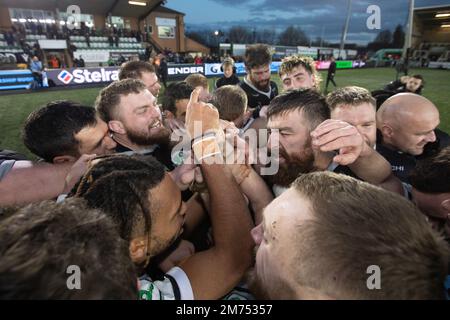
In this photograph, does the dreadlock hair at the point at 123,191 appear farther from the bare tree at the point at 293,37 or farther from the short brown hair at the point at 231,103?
the bare tree at the point at 293,37

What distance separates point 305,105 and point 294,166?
476 mm

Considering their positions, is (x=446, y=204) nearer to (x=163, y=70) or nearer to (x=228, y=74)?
(x=228, y=74)

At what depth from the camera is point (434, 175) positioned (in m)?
1.66

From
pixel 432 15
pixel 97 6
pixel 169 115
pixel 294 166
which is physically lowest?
pixel 294 166

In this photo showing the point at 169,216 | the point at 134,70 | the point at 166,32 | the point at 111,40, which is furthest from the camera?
the point at 166,32

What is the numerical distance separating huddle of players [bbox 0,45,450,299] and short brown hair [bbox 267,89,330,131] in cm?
1

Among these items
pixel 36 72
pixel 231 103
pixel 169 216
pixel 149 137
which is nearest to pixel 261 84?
Result: pixel 231 103

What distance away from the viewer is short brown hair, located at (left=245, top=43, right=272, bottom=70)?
4816 millimetres

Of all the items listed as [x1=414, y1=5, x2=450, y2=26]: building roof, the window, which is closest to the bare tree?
[x1=414, y1=5, x2=450, y2=26]: building roof

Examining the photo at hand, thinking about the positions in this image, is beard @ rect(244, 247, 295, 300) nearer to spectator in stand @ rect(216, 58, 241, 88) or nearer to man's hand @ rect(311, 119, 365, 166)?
man's hand @ rect(311, 119, 365, 166)

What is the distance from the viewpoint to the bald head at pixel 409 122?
2484 millimetres

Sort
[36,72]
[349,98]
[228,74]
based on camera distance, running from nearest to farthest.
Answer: [349,98] < [228,74] < [36,72]
